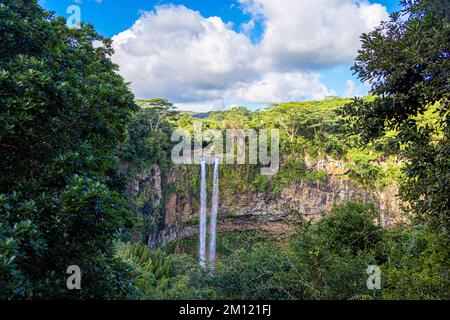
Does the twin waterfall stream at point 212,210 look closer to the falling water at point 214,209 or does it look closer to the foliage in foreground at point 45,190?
the falling water at point 214,209

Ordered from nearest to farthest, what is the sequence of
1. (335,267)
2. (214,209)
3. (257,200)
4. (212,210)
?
(335,267) → (214,209) → (212,210) → (257,200)

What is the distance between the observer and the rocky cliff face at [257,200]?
19144mm

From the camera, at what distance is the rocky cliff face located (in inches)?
754

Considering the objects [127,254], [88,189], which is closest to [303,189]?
[127,254]

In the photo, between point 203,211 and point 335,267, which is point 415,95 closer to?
point 335,267

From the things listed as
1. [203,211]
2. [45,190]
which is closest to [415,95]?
[45,190]

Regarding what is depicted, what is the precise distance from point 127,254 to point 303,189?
12.8m

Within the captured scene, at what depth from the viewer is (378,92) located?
352 cm

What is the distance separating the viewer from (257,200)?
21.9 m

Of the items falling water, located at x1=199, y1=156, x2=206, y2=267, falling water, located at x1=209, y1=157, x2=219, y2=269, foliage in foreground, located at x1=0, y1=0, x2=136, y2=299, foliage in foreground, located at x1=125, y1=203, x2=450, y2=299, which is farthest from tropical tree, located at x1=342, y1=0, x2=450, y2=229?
falling water, located at x1=209, y1=157, x2=219, y2=269

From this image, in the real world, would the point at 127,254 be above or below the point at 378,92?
below

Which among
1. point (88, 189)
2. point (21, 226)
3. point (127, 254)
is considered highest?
point (88, 189)
